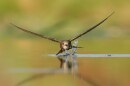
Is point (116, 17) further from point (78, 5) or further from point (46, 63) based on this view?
point (46, 63)

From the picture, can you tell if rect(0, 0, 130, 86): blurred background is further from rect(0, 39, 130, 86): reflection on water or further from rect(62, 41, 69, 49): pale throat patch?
rect(62, 41, 69, 49): pale throat patch

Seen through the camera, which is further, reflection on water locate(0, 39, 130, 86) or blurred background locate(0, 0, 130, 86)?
blurred background locate(0, 0, 130, 86)

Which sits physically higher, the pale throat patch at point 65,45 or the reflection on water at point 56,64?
the pale throat patch at point 65,45

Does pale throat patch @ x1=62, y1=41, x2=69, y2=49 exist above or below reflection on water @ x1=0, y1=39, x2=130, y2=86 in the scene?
above

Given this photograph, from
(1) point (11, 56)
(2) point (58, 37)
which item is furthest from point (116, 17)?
(1) point (11, 56)

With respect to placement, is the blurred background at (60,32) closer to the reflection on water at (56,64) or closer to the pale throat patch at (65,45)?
the reflection on water at (56,64)

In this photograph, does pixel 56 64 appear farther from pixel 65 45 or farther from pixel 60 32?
pixel 60 32

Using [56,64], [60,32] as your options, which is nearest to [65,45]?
[56,64]

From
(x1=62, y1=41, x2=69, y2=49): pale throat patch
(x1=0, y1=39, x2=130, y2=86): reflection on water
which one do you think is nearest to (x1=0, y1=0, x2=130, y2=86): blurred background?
(x1=0, y1=39, x2=130, y2=86): reflection on water

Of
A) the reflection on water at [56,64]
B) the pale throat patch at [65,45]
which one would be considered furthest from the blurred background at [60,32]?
the pale throat patch at [65,45]
